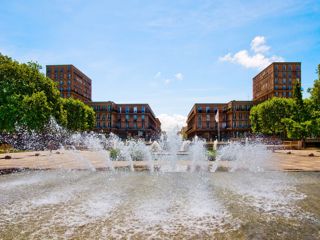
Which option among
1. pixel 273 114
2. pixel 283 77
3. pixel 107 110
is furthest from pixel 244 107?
pixel 107 110

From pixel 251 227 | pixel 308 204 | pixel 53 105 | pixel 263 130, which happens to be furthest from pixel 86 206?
pixel 263 130

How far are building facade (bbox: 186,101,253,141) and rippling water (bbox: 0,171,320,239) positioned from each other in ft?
355

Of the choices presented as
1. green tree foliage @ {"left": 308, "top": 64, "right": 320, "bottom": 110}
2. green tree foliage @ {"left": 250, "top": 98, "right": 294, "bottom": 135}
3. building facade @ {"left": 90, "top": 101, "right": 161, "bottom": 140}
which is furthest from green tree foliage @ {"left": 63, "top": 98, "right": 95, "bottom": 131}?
building facade @ {"left": 90, "top": 101, "right": 161, "bottom": 140}

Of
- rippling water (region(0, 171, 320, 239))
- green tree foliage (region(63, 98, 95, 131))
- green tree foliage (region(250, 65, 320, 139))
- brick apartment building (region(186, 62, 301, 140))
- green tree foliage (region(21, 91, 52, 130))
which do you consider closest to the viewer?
rippling water (region(0, 171, 320, 239))

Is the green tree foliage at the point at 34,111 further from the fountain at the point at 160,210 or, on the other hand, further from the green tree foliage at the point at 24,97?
the fountain at the point at 160,210

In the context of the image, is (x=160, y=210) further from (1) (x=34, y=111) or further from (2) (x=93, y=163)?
(1) (x=34, y=111)

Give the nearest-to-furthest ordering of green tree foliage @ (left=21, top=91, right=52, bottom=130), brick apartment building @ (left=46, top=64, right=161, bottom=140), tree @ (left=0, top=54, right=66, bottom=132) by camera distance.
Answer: tree @ (left=0, top=54, right=66, bottom=132), green tree foliage @ (left=21, top=91, right=52, bottom=130), brick apartment building @ (left=46, top=64, right=161, bottom=140)

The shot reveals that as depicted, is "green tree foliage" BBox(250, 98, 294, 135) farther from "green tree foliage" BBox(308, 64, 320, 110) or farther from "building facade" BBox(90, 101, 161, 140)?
"building facade" BBox(90, 101, 161, 140)

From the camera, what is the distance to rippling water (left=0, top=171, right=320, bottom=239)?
20.1 ft

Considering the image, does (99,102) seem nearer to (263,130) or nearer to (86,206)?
(263,130)

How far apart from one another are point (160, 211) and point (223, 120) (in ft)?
397

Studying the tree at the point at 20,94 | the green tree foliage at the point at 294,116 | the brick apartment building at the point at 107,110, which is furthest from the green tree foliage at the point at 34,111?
the brick apartment building at the point at 107,110

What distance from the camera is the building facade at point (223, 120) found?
11825 centimetres

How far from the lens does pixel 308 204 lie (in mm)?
8844
